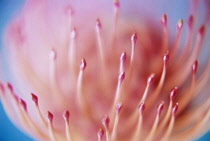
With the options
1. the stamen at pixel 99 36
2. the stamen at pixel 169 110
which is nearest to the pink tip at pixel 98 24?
the stamen at pixel 99 36

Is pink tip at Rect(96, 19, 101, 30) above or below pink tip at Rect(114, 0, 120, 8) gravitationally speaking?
below

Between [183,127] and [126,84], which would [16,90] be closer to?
[126,84]

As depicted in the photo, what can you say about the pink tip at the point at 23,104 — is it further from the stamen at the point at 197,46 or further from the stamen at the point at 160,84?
the stamen at the point at 197,46

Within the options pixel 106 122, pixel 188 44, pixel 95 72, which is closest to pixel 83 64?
pixel 95 72

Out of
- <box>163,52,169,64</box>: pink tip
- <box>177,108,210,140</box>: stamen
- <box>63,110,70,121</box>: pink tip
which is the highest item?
<box>163,52,169,64</box>: pink tip

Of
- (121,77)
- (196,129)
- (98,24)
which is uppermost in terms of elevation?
(98,24)

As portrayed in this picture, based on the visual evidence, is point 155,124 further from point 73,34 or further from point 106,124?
point 73,34

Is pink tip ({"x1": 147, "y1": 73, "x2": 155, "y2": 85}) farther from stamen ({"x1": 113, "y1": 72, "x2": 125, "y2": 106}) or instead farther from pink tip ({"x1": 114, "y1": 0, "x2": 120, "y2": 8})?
pink tip ({"x1": 114, "y1": 0, "x2": 120, "y2": 8})

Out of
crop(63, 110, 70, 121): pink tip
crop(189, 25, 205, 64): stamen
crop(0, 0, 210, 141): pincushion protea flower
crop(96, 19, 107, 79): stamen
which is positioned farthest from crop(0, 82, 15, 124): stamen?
crop(189, 25, 205, 64): stamen

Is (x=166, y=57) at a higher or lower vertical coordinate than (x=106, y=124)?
higher
